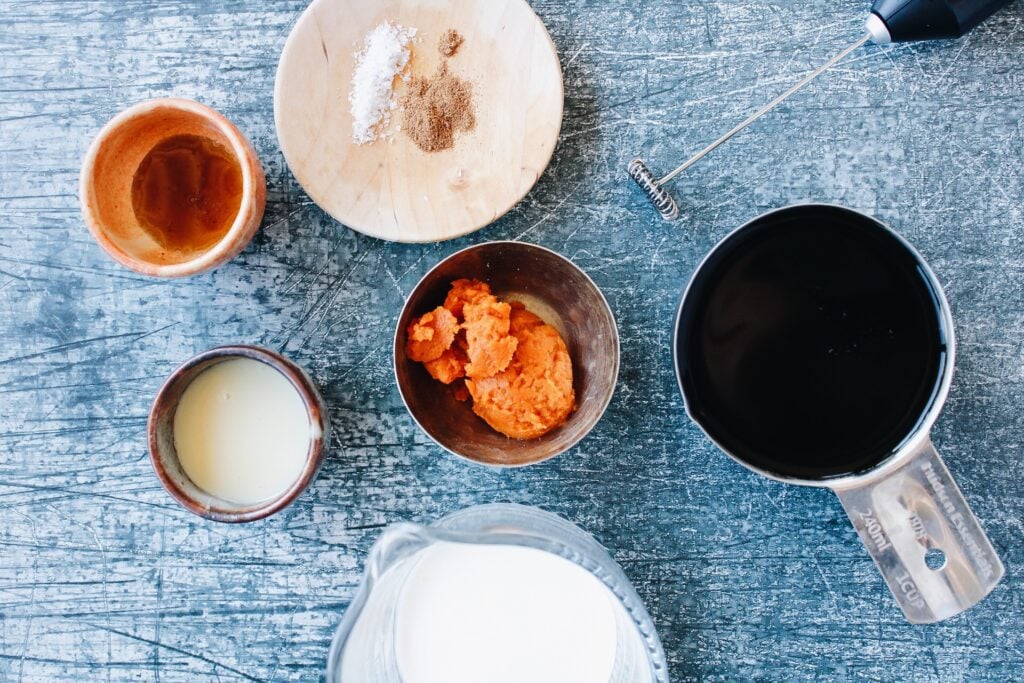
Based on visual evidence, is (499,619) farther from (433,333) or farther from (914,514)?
(914,514)

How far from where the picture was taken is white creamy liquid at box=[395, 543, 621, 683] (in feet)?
2.68

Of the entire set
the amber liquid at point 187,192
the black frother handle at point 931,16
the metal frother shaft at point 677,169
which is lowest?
the metal frother shaft at point 677,169

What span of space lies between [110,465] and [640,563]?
78 cm

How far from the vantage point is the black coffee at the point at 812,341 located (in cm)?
89

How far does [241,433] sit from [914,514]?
0.88 metres

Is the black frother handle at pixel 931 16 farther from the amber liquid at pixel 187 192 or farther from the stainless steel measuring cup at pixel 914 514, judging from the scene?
the amber liquid at pixel 187 192

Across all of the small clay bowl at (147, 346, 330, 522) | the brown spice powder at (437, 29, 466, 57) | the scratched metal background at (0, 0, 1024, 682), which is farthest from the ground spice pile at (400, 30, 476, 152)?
the small clay bowl at (147, 346, 330, 522)

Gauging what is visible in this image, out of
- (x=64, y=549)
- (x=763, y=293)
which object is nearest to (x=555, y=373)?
(x=763, y=293)

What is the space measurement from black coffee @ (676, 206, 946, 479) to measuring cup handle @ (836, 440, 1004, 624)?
0.13 ft

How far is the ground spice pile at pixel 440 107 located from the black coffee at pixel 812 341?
1.27 feet

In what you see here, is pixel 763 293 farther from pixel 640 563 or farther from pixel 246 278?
pixel 246 278

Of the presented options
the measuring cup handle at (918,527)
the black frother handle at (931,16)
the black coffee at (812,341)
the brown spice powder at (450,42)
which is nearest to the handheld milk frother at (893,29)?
the black frother handle at (931,16)

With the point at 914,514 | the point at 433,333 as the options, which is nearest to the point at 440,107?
the point at 433,333

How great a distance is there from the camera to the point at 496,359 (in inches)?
35.5
